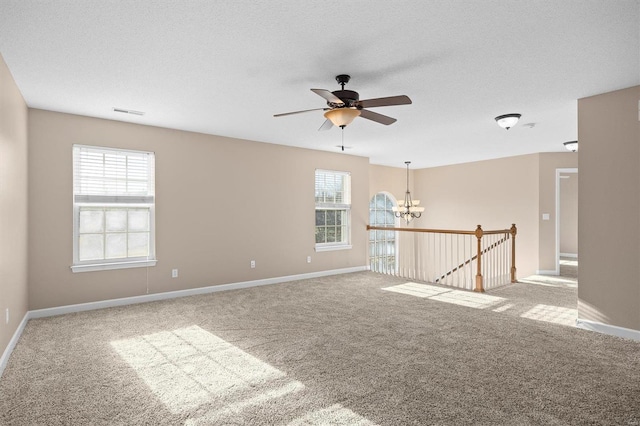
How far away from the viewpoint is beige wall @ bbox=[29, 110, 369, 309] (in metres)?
4.35

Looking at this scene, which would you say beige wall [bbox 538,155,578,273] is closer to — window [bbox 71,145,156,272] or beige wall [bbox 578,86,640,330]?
beige wall [bbox 578,86,640,330]

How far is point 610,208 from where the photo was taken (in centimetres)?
367

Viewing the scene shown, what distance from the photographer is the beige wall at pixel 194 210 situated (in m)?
4.35

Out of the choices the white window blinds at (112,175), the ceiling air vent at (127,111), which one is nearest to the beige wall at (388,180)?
the white window blinds at (112,175)

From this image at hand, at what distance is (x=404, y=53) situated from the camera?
2852 millimetres

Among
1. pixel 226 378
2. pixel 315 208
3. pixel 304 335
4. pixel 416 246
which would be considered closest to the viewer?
pixel 226 378

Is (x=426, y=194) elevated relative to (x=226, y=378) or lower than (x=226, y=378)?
elevated

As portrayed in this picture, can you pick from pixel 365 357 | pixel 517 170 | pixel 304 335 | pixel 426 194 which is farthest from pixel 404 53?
pixel 426 194

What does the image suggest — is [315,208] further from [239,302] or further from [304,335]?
[304,335]

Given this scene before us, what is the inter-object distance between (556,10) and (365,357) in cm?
283

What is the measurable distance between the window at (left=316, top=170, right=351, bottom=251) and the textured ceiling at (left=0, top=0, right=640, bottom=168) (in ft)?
8.40

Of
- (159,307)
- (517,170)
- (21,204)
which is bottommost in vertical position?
(159,307)

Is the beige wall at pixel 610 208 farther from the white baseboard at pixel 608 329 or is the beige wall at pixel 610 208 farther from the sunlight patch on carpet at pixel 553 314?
the sunlight patch on carpet at pixel 553 314

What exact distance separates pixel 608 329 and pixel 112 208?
6018mm
